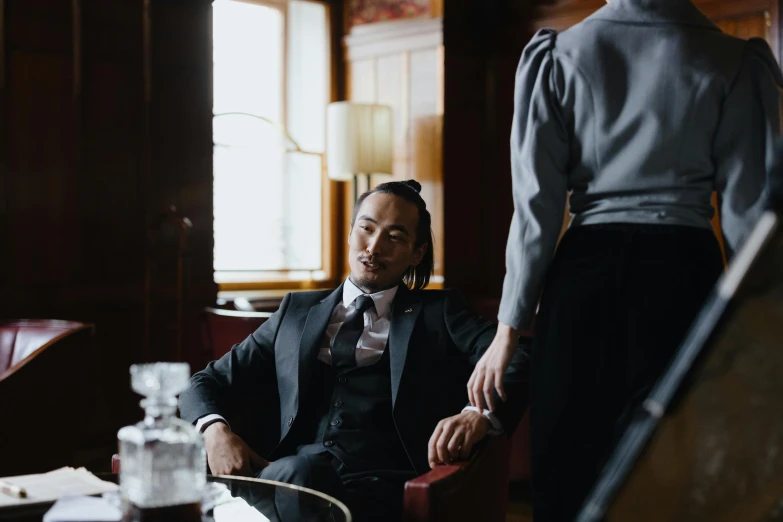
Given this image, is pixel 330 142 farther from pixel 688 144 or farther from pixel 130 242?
pixel 688 144

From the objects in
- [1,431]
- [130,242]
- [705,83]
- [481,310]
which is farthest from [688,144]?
[130,242]

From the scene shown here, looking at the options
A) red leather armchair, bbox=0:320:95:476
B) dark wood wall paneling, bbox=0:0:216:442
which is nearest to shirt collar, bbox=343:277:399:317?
red leather armchair, bbox=0:320:95:476

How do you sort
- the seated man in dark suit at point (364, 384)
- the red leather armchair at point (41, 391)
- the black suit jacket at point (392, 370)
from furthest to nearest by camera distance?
the red leather armchair at point (41, 391)
the black suit jacket at point (392, 370)
the seated man in dark suit at point (364, 384)

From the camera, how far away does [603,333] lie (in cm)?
141

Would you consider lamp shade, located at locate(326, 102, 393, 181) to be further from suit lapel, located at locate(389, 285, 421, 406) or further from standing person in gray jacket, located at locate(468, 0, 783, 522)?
standing person in gray jacket, located at locate(468, 0, 783, 522)

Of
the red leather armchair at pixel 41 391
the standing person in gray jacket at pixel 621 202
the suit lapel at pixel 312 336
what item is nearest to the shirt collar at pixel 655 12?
the standing person in gray jacket at pixel 621 202

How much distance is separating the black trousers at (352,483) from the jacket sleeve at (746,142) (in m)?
0.96

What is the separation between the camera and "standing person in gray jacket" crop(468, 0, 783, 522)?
139 centimetres

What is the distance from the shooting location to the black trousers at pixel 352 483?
190 centimetres

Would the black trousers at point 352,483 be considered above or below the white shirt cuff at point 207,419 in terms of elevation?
below

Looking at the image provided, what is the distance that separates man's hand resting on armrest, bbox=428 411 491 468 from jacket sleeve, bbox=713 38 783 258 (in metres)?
0.70

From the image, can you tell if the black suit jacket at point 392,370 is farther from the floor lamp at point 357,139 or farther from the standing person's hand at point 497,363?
the floor lamp at point 357,139

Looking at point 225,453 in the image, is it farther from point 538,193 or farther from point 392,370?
point 538,193

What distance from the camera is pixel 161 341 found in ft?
15.4
